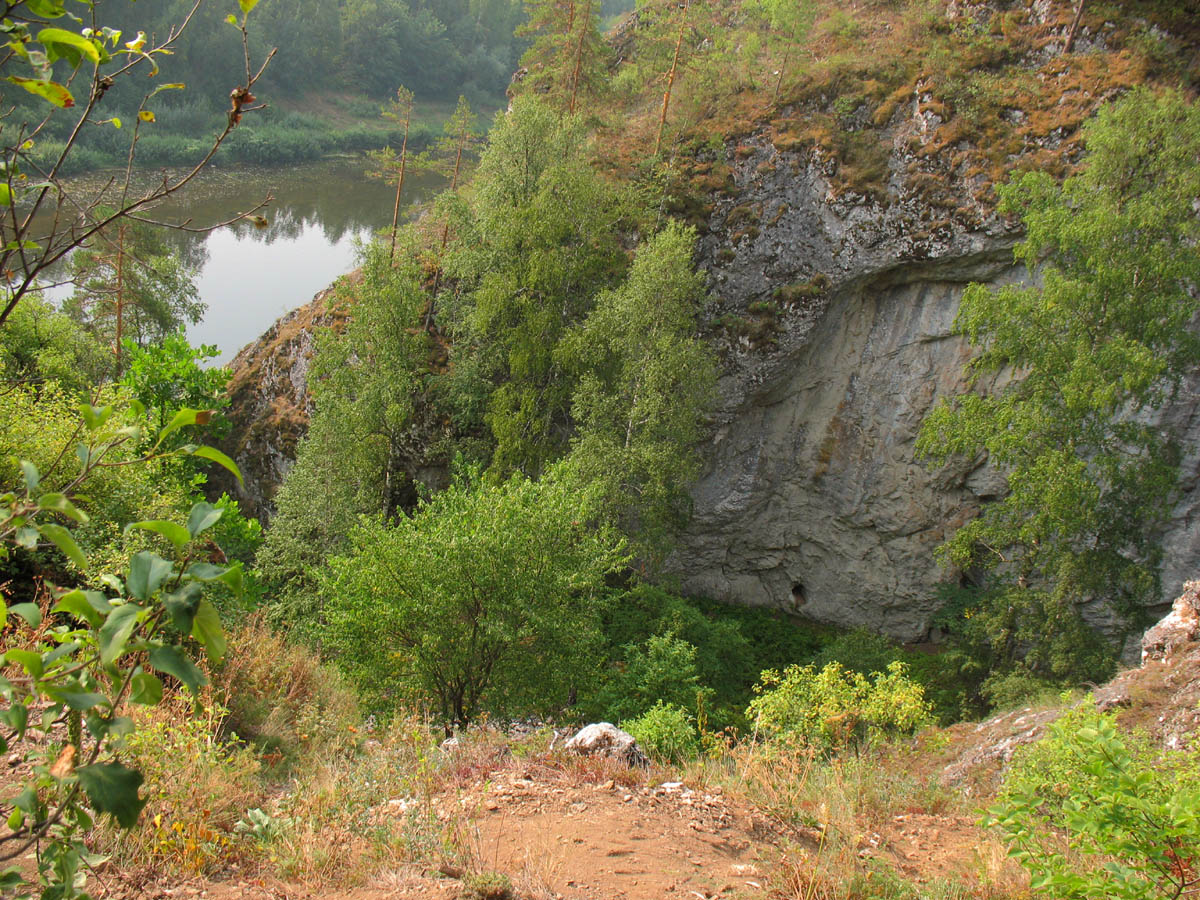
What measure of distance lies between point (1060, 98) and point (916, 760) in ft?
44.8

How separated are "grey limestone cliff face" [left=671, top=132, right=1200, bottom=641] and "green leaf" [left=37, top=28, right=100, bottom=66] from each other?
15.2 metres

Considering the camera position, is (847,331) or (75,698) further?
(847,331)

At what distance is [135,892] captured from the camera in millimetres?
3641

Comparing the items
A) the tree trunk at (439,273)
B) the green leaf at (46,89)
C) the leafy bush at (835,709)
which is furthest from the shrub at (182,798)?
the tree trunk at (439,273)

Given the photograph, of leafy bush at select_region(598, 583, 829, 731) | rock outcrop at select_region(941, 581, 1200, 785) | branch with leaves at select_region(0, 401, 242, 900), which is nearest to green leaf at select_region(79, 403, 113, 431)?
branch with leaves at select_region(0, 401, 242, 900)

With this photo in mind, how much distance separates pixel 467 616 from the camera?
9.33 m

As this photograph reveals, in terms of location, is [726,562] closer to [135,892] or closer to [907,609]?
[907,609]

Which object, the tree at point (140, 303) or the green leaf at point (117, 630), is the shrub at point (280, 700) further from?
the tree at point (140, 303)

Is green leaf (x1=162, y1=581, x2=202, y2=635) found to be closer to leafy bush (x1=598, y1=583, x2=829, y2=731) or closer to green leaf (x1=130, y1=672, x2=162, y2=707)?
green leaf (x1=130, y1=672, x2=162, y2=707)

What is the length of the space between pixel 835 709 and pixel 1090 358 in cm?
613

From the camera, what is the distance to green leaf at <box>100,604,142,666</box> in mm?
1070

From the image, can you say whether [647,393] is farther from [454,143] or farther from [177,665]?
[177,665]

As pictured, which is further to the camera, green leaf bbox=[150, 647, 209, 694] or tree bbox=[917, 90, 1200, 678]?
tree bbox=[917, 90, 1200, 678]

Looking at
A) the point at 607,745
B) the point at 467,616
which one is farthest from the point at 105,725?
the point at 467,616
